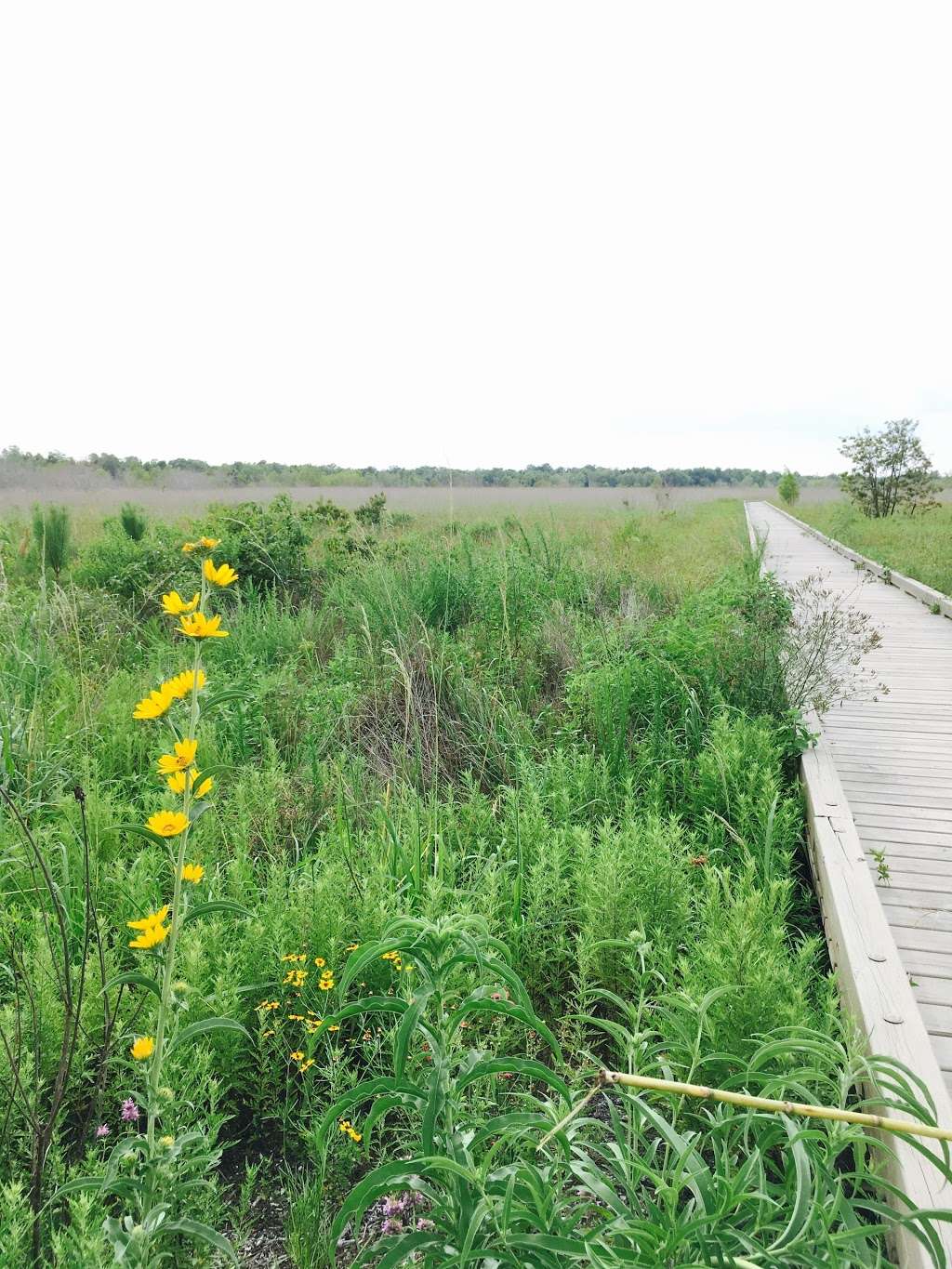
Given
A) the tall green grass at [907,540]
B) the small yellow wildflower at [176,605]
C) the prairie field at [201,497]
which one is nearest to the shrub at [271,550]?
the prairie field at [201,497]

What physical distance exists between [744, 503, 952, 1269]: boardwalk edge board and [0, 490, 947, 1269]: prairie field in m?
0.09

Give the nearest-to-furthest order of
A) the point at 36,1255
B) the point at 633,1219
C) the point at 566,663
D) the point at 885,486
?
the point at 633,1219 < the point at 36,1255 < the point at 566,663 < the point at 885,486

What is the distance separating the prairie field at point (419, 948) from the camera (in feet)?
4.24

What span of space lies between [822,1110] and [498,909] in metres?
1.95

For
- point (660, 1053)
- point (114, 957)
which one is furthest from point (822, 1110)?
point (114, 957)

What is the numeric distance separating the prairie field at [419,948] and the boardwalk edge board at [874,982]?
0.09 m

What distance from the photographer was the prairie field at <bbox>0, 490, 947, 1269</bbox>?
1291 millimetres

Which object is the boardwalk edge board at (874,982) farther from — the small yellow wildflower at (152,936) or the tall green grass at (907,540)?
the tall green grass at (907,540)

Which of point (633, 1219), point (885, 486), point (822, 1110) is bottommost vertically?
point (633, 1219)

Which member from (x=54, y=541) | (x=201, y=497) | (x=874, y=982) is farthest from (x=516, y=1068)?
(x=201, y=497)

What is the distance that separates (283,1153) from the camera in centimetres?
199

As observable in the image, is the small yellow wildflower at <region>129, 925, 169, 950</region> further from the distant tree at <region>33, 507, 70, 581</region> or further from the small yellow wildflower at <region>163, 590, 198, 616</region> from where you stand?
the distant tree at <region>33, 507, 70, 581</region>

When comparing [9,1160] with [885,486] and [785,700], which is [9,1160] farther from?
[885,486]

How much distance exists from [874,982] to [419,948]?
5.58ft
